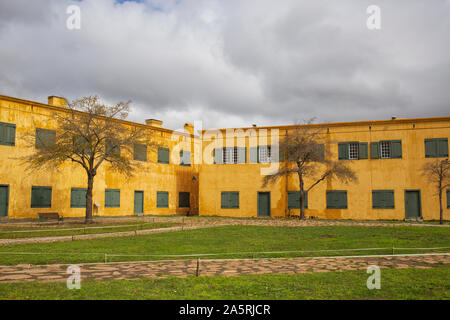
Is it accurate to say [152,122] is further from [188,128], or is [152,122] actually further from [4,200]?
[4,200]

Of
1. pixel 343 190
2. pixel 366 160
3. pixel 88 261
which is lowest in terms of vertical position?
pixel 88 261

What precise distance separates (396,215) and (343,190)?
3957 millimetres

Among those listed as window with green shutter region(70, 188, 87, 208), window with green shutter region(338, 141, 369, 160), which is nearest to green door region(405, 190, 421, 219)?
window with green shutter region(338, 141, 369, 160)

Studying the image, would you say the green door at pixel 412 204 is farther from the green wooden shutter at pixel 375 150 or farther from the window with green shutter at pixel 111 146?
the window with green shutter at pixel 111 146

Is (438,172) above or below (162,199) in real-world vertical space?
above

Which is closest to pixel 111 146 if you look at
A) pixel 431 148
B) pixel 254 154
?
pixel 254 154

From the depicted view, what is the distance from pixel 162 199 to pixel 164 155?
366cm

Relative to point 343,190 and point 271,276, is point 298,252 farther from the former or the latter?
point 343,190

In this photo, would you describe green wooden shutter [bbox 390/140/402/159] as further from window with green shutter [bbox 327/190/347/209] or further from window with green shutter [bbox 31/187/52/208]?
window with green shutter [bbox 31/187/52/208]

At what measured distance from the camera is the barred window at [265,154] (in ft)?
102

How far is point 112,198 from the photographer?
2898cm

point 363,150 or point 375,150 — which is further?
point 363,150
